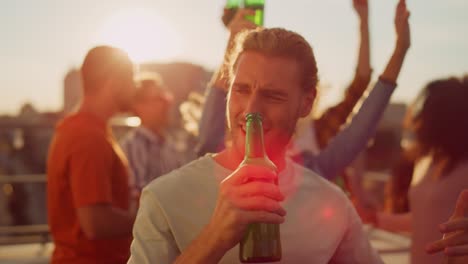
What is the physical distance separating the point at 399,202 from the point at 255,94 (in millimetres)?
1933

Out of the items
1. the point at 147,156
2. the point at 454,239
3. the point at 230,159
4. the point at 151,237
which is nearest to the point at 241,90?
the point at 230,159

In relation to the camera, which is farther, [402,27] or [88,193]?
[88,193]

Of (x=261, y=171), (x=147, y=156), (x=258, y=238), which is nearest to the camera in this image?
(x=261, y=171)

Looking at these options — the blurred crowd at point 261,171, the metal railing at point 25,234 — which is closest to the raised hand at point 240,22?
the blurred crowd at point 261,171

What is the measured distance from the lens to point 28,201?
665 cm

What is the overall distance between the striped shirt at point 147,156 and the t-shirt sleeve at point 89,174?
1.60m

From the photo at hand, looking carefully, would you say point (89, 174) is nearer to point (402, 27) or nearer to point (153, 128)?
point (402, 27)

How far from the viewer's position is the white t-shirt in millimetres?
1479

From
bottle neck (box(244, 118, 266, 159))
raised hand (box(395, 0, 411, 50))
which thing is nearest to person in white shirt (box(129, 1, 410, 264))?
bottle neck (box(244, 118, 266, 159))

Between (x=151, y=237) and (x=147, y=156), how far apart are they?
3029 mm

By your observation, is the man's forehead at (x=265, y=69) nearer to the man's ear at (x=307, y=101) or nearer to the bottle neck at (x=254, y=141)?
the man's ear at (x=307, y=101)

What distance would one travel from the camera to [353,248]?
1.70m

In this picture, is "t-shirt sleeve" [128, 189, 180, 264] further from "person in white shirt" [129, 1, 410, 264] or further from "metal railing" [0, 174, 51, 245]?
"metal railing" [0, 174, 51, 245]

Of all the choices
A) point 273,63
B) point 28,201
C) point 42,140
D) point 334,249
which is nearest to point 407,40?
Answer: point 273,63
